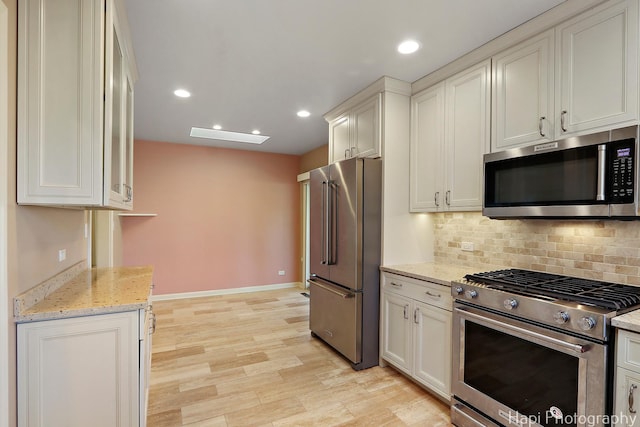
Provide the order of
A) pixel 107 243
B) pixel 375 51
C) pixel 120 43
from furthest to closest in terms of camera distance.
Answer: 1. pixel 107 243
2. pixel 375 51
3. pixel 120 43

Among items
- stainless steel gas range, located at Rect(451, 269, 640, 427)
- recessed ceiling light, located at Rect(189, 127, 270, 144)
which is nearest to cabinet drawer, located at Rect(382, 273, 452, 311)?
stainless steel gas range, located at Rect(451, 269, 640, 427)

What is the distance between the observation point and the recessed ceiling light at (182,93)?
10.4ft

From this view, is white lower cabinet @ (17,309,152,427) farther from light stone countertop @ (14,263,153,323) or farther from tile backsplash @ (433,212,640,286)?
tile backsplash @ (433,212,640,286)

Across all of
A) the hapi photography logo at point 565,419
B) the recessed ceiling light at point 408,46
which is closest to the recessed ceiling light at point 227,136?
the recessed ceiling light at point 408,46

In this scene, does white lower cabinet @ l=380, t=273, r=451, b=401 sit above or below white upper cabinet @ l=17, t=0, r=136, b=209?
below

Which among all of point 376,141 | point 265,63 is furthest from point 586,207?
point 265,63

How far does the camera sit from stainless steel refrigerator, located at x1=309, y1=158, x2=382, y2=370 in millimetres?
2896

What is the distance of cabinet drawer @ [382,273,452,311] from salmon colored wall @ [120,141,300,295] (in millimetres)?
3455

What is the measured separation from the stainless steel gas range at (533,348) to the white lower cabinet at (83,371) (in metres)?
1.91

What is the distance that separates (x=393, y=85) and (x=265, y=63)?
3.74 feet

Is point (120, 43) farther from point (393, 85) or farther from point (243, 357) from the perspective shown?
point (243, 357)

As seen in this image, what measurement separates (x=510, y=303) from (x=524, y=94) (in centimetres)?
136

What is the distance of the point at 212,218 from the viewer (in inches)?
220

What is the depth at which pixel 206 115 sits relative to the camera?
391 cm
